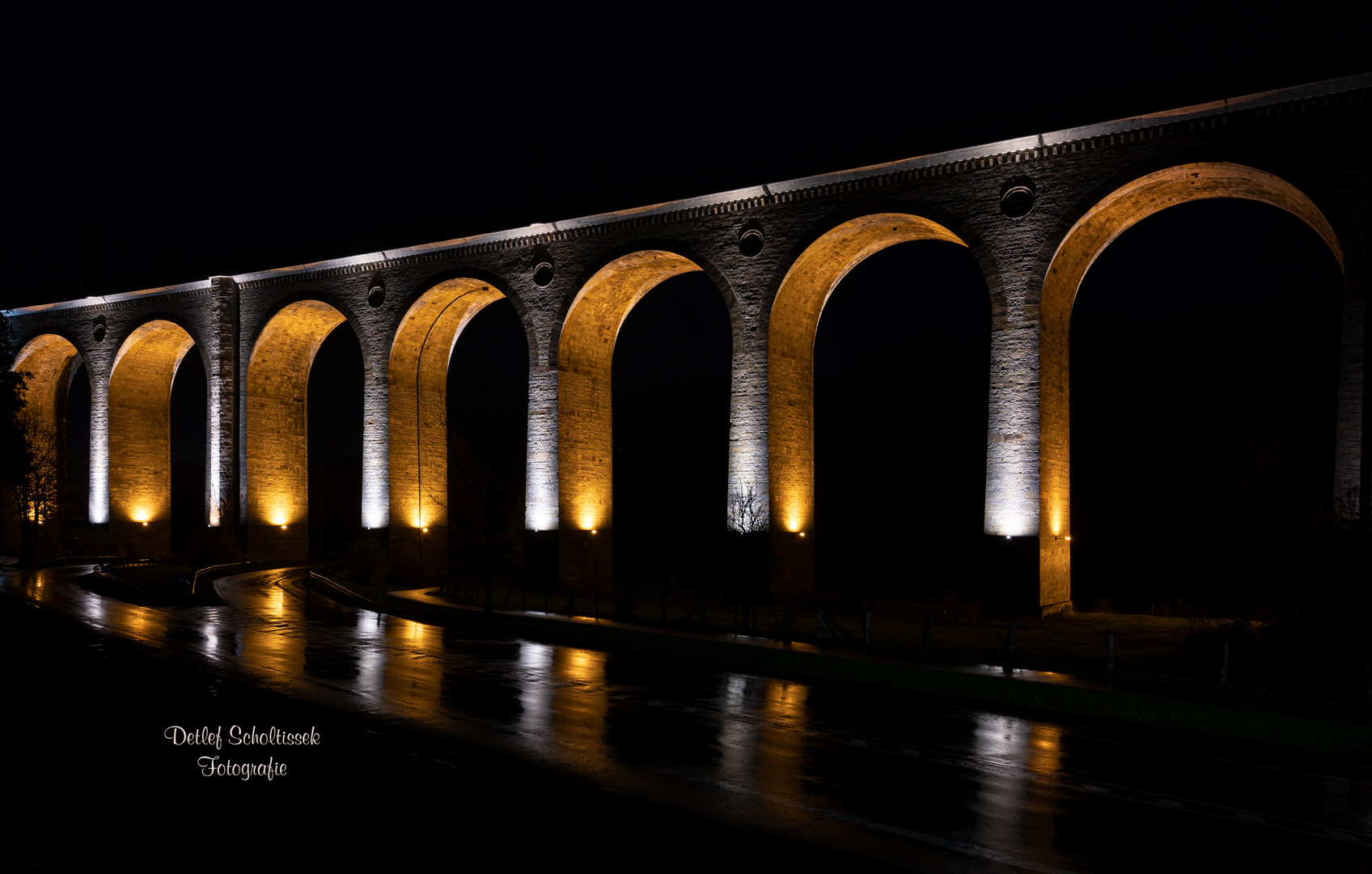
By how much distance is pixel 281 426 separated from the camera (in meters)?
40.2

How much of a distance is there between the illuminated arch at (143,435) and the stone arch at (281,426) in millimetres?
7137

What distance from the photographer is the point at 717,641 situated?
709 inches

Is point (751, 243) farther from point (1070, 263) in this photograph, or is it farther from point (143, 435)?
point (143, 435)

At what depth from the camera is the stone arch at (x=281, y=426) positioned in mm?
38656

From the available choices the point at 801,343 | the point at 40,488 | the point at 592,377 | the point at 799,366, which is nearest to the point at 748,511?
the point at 799,366

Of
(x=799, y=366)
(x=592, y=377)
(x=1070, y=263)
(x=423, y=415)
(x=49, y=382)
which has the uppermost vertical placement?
(x=1070, y=263)

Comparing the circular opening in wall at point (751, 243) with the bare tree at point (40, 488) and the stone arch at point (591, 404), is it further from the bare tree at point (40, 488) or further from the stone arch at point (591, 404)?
the bare tree at point (40, 488)

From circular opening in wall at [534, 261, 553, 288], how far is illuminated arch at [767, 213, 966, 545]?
890cm

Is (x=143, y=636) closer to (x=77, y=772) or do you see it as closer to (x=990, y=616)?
(x=77, y=772)

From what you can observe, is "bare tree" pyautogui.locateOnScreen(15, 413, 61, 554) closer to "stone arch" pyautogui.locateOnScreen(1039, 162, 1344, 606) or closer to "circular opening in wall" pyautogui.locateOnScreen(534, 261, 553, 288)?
"circular opening in wall" pyautogui.locateOnScreen(534, 261, 553, 288)

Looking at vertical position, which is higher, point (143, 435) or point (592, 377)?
point (592, 377)

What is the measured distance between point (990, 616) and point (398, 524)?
74.7 feet

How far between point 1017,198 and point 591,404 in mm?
15777

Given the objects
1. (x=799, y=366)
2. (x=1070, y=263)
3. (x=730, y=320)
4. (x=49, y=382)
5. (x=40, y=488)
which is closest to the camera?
(x=1070, y=263)
